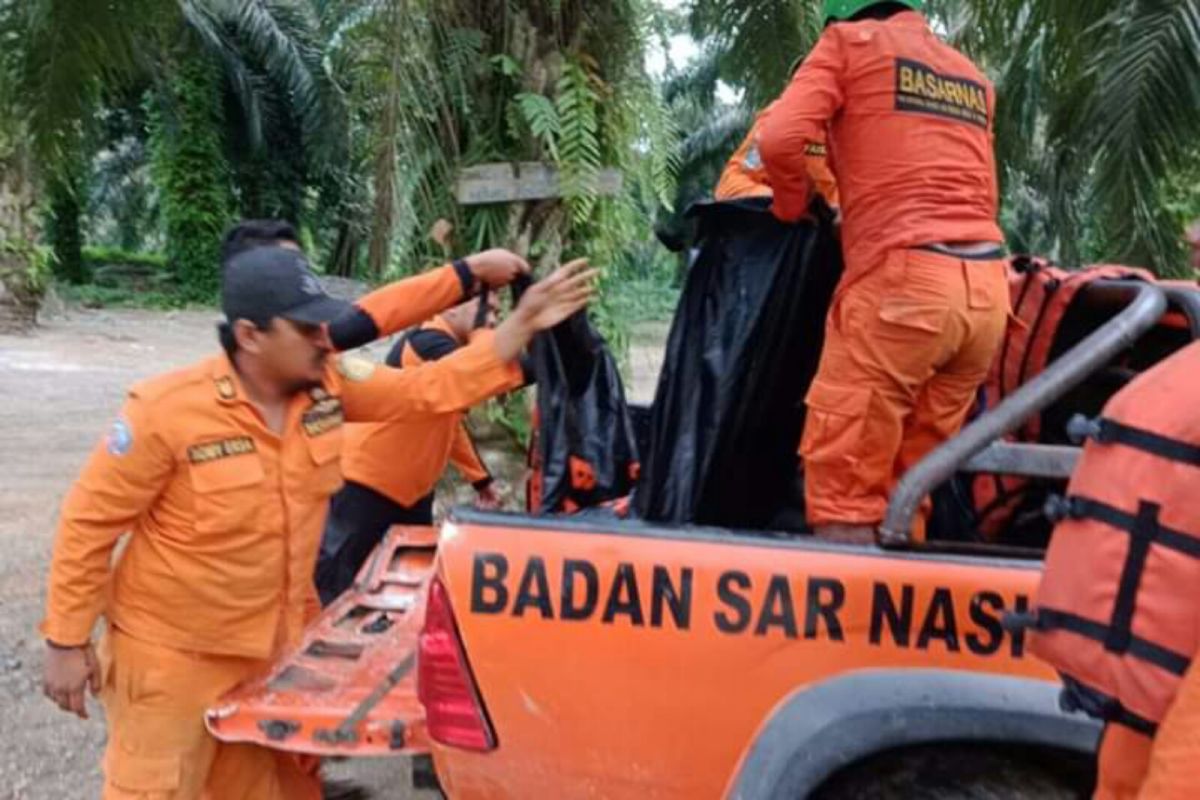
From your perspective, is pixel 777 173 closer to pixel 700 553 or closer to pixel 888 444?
pixel 888 444

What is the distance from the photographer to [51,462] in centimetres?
945

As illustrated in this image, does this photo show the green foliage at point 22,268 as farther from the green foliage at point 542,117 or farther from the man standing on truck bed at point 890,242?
the man standing on truck bed at point 890,242

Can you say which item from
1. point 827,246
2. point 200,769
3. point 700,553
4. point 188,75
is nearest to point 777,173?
point 827,246

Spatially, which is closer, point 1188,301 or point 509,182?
point 1188,301

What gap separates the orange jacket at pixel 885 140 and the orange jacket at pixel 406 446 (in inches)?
53.2

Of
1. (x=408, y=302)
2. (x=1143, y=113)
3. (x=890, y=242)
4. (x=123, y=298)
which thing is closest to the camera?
(x=890, y=242)

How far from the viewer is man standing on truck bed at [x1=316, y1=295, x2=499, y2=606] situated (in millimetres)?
4066

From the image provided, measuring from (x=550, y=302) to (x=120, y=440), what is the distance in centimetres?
93

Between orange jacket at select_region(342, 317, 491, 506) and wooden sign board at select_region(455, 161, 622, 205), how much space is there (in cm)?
146

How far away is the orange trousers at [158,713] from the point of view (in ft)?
9.27

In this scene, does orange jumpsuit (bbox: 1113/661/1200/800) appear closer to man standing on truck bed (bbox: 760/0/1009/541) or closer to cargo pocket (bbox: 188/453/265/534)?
man standing on truck bed (bbox: 760/0/1009/541)

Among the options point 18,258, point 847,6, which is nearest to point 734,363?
point 847,6

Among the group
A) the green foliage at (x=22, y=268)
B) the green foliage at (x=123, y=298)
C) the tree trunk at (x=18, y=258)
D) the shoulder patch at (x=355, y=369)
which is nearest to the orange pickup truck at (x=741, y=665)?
the shoulder patch at (x=355, y=369)

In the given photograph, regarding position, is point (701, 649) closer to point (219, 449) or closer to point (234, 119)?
point (219, 449)
